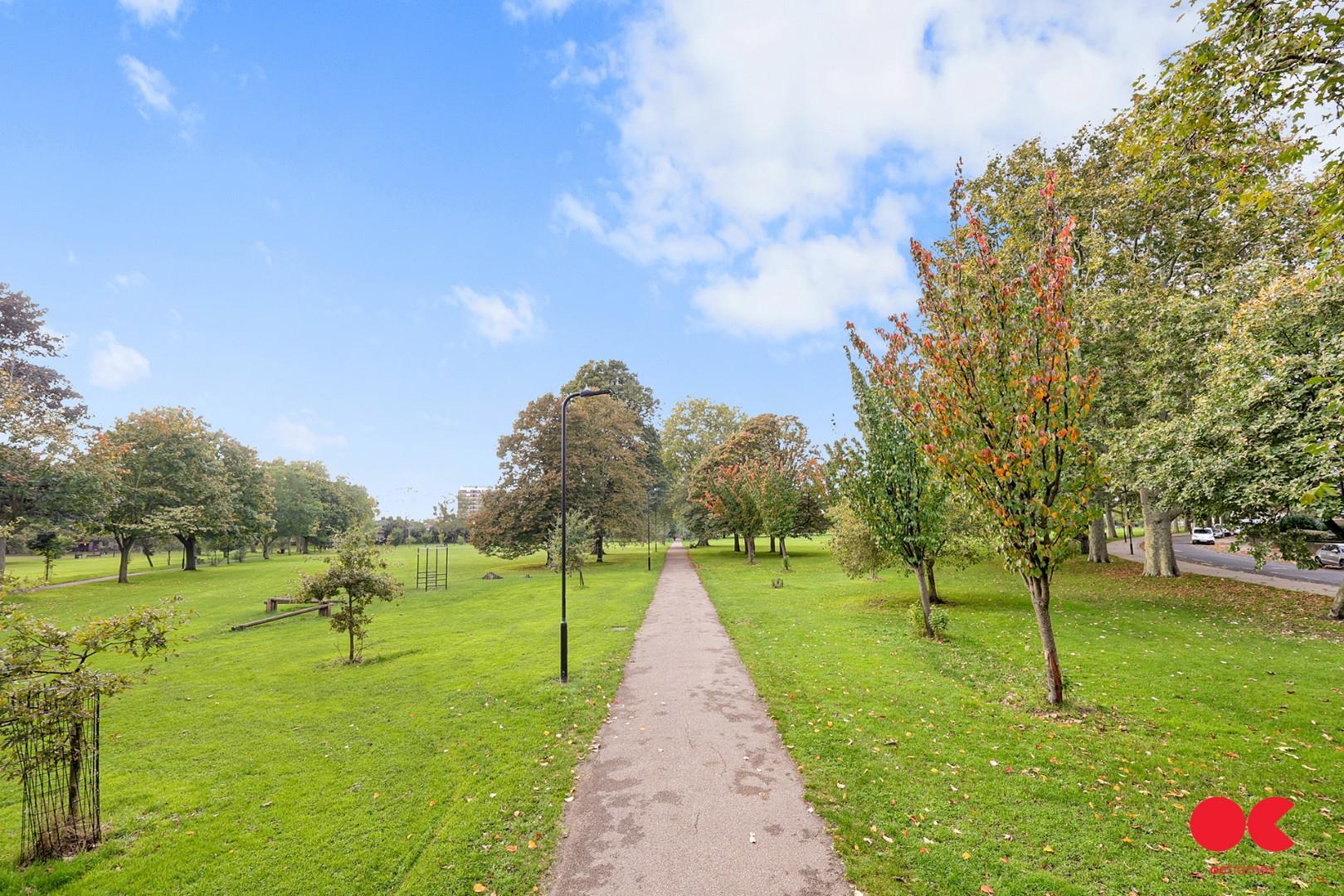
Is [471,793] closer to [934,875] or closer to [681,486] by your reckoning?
[934,875]

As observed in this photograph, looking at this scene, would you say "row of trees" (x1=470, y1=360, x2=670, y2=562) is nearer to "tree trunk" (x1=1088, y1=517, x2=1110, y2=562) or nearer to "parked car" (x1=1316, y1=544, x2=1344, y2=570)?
"tree trunk" (x1=1088, y1=517, x2=1110, y2=562)

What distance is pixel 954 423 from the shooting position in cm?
856

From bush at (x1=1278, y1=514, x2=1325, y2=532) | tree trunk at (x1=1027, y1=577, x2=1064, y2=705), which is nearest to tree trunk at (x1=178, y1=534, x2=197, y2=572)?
tree trunk at (x1=1027, y1=577, x2=1064, y2=705)

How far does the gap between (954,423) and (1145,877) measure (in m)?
5.74

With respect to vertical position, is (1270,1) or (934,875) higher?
(1270,1)

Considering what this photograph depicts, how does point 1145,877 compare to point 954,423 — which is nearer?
point 1145,877

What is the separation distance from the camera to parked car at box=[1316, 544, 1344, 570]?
1075 inches

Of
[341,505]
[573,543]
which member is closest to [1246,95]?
[573,543]

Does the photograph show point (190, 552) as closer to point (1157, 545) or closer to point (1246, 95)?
point (1246, 95)

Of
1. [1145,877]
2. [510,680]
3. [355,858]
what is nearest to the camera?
[1145,877]

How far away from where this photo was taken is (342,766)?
744 cm

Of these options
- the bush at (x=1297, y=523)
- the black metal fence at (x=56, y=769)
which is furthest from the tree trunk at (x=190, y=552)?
the bush at (x=1297, y=523)

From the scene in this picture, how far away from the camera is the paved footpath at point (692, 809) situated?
4855mm

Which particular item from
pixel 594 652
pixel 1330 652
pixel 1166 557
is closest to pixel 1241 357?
pixel 1330 652
